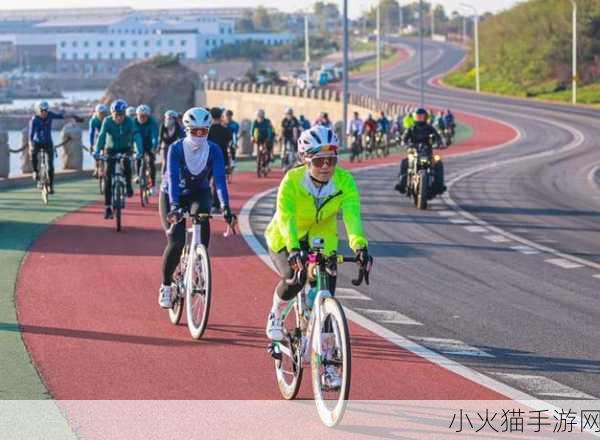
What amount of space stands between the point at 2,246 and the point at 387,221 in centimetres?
693

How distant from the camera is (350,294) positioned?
1436 centimetres

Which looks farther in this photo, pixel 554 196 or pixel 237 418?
pixel 554 196

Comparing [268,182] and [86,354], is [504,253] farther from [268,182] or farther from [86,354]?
[268,182]

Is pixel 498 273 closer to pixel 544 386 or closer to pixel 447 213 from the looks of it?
pixel 544 386

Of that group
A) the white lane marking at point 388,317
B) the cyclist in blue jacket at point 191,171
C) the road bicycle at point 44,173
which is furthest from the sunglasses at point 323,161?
the road bicycle at point 44,173

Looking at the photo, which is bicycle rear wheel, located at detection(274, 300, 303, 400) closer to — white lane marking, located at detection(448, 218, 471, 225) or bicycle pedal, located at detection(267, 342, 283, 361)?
bicycle pedal, located at detection(267, 342, 283, 361)

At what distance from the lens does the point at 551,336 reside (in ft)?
39.0

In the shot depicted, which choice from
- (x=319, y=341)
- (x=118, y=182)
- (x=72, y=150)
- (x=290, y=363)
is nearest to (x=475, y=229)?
(x=118, y=182)

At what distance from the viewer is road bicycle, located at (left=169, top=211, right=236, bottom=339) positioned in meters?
11.4

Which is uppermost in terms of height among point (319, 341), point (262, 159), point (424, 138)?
point (424, 138)

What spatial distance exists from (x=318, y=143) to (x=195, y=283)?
3.23m

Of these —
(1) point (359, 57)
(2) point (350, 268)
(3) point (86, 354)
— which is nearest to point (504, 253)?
(2) point (350, 268)

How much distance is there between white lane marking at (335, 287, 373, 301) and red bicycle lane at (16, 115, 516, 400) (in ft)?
2.40

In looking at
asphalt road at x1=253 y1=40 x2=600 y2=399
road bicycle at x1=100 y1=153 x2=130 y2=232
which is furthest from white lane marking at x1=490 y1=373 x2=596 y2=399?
road bicycle at x1=100 y1=153 x2=130 y2=232
